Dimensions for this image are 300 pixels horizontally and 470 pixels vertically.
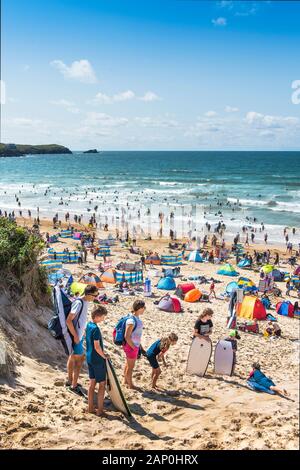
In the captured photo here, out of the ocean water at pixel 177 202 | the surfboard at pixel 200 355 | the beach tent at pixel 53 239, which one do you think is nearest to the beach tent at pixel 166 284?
the beach tent at pixel 53 239

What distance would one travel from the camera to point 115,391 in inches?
201

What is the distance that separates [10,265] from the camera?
7.70 meters

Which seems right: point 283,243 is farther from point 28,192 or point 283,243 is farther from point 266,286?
point 28,192

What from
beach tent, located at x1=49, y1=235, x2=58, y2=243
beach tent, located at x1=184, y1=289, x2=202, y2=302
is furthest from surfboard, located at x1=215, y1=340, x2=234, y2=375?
beach tent, located at x1=49, y1=235, x2=58, y2=243

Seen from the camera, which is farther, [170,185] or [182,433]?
[170,185]

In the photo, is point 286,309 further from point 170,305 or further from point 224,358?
point 224,358

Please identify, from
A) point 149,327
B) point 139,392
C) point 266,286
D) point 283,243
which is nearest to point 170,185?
point 283,243

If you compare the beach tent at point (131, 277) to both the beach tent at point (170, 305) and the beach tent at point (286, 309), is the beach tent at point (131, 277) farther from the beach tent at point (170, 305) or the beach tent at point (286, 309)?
the beach tent at point (286, 309)

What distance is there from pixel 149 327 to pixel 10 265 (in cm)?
493

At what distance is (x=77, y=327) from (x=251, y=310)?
1122cm

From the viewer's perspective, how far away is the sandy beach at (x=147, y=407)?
3.27m

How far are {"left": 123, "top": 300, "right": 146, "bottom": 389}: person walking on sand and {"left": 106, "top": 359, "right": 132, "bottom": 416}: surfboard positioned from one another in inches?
29.5

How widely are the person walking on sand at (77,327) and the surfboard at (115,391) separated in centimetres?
62

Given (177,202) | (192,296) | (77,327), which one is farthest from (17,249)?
(177,202)
